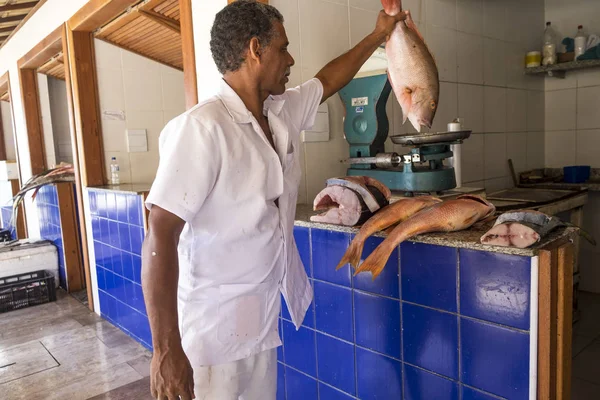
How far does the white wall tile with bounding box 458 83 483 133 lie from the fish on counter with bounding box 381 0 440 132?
1.72m

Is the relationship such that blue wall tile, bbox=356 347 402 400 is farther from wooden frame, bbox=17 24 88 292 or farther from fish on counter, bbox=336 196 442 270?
wooden frame, bbox=17 24 88 292

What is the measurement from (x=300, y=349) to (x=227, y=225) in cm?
91

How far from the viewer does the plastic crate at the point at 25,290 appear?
442cm

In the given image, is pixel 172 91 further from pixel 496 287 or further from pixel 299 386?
pixel 496 287

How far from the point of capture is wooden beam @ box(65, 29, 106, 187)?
153 inches

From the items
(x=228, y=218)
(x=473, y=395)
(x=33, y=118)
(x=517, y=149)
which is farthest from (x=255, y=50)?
(x=33, y=118)

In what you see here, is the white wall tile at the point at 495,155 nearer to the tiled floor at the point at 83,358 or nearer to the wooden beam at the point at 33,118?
the tiled floor at the point at 83,358

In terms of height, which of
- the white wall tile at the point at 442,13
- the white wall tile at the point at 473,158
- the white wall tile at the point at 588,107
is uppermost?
the white wall tile at the point at 442,13

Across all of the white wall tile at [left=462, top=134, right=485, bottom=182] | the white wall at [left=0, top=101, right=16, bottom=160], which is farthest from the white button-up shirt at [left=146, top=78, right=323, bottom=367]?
the white wall at [left=0, top=101, right=16, bottom=160]

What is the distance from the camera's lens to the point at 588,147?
13.2ft

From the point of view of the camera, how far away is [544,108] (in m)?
4.22

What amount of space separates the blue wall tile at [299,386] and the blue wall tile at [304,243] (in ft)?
1.54

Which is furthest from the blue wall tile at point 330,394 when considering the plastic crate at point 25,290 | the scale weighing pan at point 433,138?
the plastic crate at point 25,290

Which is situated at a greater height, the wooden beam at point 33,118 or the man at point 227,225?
the wooden beam at point 33,118
